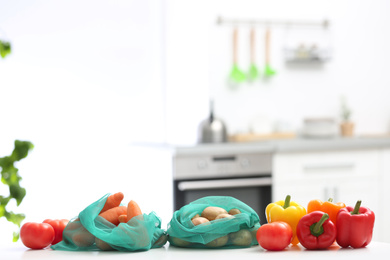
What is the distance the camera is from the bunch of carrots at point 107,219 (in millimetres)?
1307

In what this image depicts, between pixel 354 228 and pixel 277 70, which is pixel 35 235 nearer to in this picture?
pixel 354 228

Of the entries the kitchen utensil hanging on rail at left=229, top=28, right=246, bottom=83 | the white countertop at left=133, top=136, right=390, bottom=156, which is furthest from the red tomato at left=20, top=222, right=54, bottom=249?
the kitchen utensil hanging on rail at left=229, top=28, right=246, bottom=83

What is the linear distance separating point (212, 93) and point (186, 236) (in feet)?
10.3

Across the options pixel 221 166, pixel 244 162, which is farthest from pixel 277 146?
pixel 221 166

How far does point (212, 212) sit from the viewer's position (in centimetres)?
138

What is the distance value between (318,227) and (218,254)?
0.76ft

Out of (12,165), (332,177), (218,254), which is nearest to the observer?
(12,165)

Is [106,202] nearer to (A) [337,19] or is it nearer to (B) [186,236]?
(B) [186,236]

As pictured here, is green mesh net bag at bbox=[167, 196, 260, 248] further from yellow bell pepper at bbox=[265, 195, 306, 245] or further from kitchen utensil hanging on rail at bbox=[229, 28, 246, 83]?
kitchen utensil hanging on rail at bbox=[229, 28, 246, 83]

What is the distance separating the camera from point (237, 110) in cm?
448

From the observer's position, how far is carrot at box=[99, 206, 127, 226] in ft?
4.42

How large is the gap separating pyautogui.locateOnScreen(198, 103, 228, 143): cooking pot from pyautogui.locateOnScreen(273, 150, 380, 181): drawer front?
50 centimetres

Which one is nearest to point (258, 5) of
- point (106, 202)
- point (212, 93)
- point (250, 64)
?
point (250, 64)

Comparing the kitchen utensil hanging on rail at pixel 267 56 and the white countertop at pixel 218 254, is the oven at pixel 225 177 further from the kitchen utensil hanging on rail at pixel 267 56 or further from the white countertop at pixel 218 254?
the white countertop at pixel 218 254
